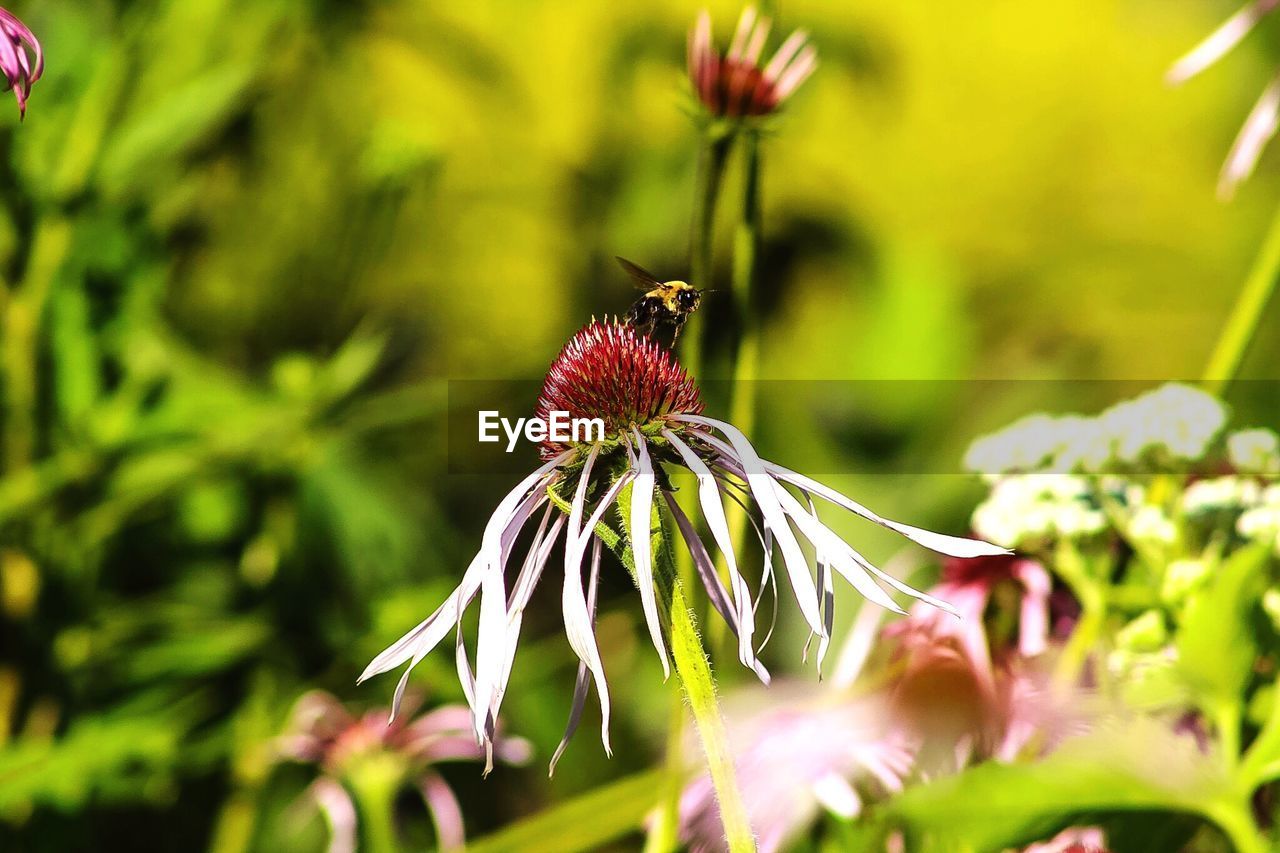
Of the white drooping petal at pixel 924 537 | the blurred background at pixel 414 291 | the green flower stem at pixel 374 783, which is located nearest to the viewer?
the white drooping petal at pixel 924 537

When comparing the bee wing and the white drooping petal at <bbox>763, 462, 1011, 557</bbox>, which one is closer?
the white drooping petal at <bbox>763, 462, 1011, 557</bbox>

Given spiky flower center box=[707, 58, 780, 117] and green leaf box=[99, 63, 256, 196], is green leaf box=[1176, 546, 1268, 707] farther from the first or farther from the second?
green leaf box=[99, 63, 256, 196]

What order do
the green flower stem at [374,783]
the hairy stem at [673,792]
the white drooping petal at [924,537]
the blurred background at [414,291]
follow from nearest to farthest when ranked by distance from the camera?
the white drooping petal at [924,537], the hairy stem at [673,792], the green flower stem at [374,783], the blurred background at [414,291]

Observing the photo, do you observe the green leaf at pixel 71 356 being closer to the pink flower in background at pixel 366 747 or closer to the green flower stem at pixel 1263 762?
the pink flower in background at pixel 366 747

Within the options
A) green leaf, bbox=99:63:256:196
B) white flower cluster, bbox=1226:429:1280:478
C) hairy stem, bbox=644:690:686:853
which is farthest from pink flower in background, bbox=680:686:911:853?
green leaf, bbox=99:63:256:196

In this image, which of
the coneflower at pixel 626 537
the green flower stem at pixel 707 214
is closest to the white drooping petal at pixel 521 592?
the coneflower at pixel 626 537

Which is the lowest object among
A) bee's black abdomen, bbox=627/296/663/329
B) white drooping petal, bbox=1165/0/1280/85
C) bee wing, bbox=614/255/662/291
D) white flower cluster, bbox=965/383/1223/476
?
white flower cluster, bbox=965/383/1223/476

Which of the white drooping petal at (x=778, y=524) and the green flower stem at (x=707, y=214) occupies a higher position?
the green flower stem at (x=707, y=214)
